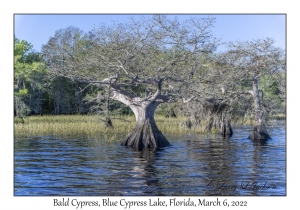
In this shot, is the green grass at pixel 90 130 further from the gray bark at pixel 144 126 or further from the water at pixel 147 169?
the gray bark at pixel 144 126

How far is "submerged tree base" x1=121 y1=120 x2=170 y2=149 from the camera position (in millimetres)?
22627

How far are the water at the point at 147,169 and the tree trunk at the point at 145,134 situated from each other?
71 cm

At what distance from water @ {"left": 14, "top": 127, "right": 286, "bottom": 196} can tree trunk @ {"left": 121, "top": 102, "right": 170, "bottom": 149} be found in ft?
2.31

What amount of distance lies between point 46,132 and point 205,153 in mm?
12146

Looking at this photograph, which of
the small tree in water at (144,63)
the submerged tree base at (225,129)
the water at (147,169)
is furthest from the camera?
the submerged tree base at (225,129)

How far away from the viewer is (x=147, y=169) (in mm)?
16422

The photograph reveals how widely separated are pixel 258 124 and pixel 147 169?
→ 13630 millimetres

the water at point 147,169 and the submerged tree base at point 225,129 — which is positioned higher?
the submerged tree base at point 225,129

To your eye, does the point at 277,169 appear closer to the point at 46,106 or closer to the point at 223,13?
the point at 223,13

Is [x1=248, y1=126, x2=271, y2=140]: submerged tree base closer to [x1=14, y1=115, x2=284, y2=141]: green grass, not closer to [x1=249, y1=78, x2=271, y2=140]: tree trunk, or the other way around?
[x1=249, y1=78, x2=271, y2=140]: tree trunk

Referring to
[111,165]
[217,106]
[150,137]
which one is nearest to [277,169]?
[111,165]

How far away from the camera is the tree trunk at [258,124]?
91.4 feet

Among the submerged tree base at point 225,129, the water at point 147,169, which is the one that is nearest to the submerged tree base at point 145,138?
the water at point 147,169
